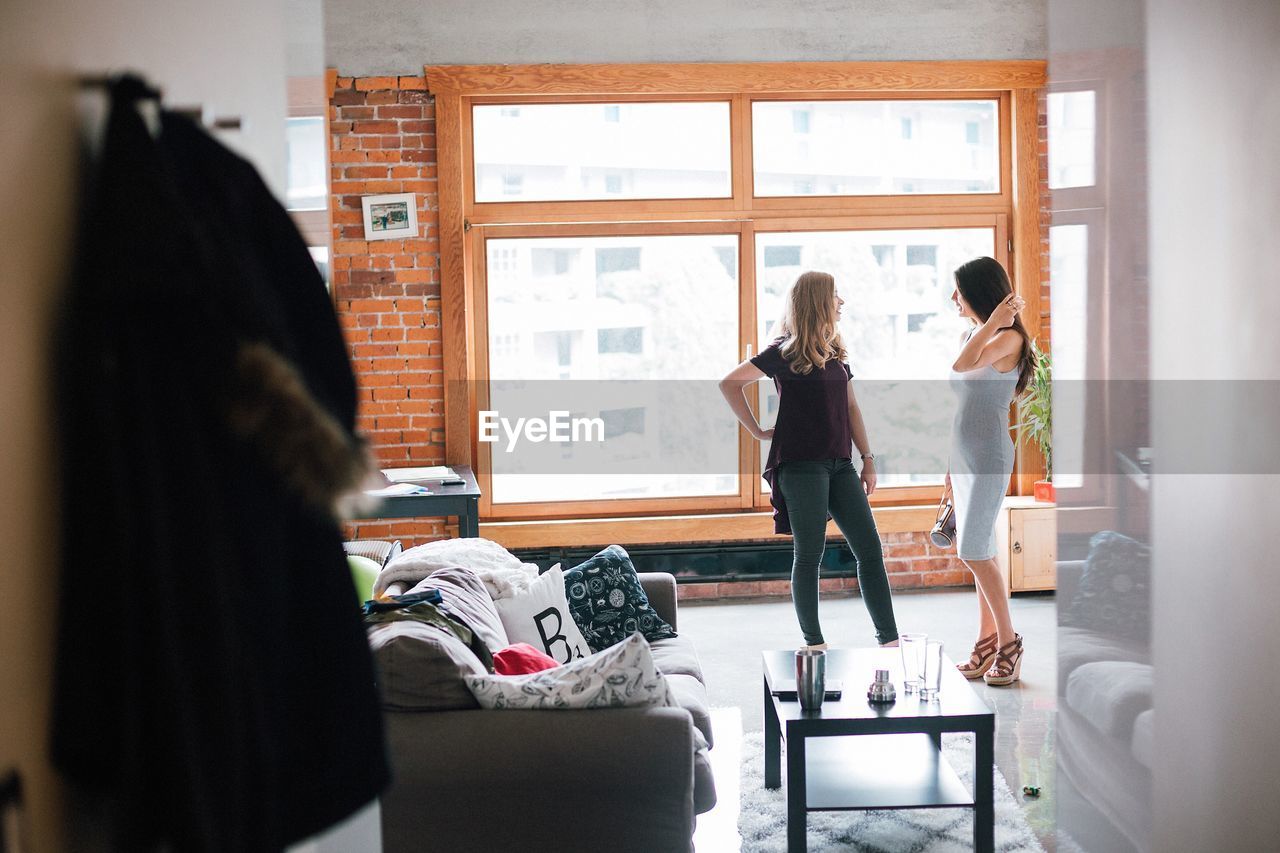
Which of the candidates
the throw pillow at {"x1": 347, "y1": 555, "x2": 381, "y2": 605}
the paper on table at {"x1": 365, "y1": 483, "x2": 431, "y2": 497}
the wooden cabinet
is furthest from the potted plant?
the throw pillow at {"x1": 347, "y1": 555, "x2": 381, "y2": 605}

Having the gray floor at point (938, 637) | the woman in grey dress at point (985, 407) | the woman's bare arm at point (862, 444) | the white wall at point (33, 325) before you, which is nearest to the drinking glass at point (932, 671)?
the gray floor at point (938, 637)

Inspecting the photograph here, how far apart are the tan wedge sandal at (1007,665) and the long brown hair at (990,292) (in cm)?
96

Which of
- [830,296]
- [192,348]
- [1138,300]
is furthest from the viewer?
[830,296]

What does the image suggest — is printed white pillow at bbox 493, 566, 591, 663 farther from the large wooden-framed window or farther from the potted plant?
the potted plant

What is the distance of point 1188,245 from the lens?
1953 mm

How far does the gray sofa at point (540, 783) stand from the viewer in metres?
2.21

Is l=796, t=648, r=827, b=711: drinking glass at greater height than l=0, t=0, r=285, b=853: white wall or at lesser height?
lesser

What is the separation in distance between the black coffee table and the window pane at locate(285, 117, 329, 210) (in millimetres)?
1729

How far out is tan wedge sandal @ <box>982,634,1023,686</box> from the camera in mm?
4273

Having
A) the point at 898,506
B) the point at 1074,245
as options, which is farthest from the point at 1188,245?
the point at 898,506

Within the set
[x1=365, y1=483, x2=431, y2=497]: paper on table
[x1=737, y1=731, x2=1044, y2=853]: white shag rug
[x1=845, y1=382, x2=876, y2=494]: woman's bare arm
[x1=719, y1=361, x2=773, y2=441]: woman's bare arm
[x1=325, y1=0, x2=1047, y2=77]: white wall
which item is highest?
[x1=325, y1=0, x2=1047, y2=77]: white wall

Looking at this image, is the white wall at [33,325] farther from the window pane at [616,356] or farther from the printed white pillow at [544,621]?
the window pane at [616,356]

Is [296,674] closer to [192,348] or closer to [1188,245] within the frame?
[192,348]

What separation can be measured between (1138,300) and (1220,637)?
1.99 ft
